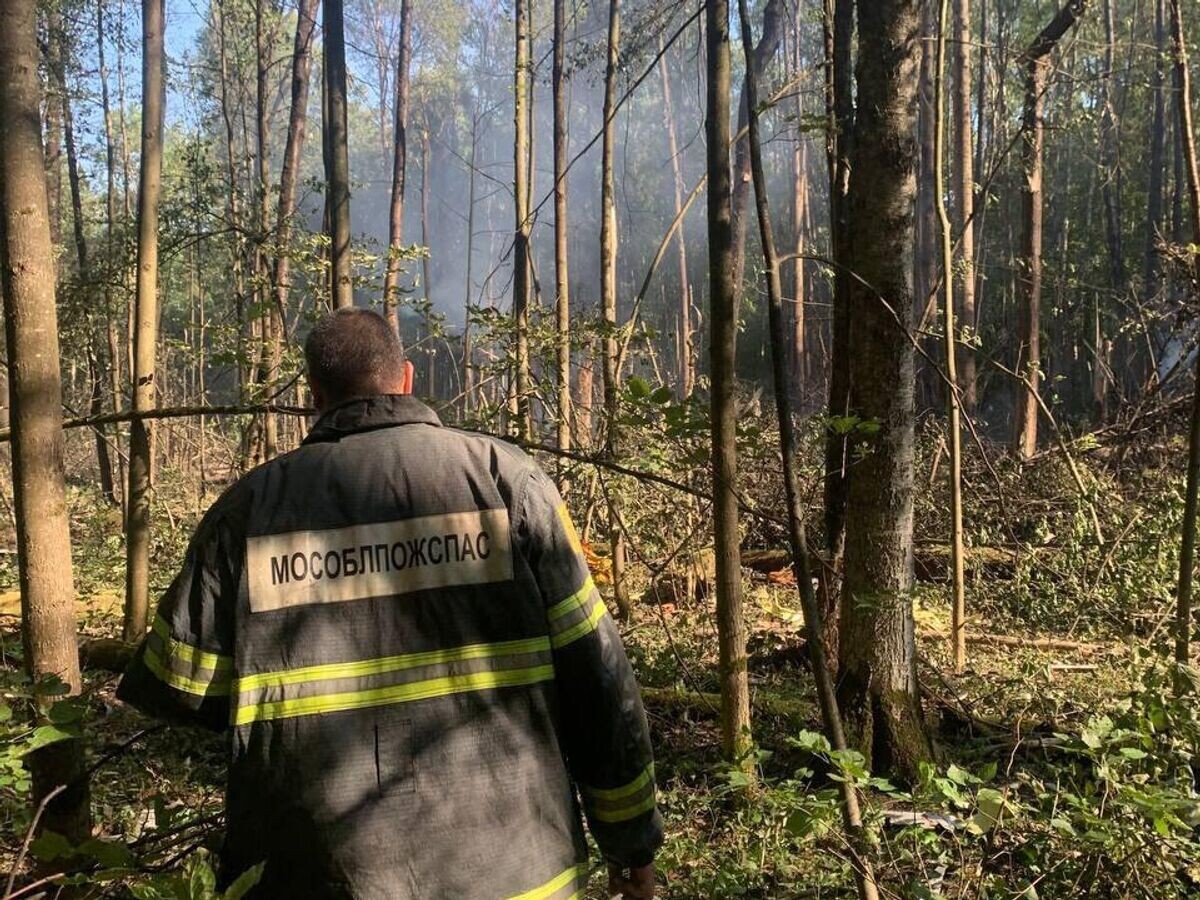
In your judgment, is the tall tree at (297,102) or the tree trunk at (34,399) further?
the tall tree at (297,102)

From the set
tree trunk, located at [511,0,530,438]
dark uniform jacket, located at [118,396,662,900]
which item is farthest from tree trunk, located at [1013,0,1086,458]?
dark uniform jacket, located at [118,396,662,900]

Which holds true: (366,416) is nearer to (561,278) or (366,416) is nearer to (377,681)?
(377,681)

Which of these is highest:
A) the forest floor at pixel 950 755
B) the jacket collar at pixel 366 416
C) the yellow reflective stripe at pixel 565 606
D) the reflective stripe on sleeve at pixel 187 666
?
the jacket collar at pixel 366 416

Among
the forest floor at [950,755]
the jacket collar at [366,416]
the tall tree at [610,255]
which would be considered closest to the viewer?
the jacket collar at [366,416]

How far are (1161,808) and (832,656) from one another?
260cm

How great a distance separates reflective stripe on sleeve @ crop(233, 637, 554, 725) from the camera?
1513mm

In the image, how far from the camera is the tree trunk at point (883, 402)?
364 centimetres

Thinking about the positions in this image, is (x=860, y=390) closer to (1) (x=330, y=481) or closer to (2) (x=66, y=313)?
(1) (x=330, y=481)

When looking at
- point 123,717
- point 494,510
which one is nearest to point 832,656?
point 494,510

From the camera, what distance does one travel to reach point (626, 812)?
169 cm

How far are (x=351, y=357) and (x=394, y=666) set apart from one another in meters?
0.59

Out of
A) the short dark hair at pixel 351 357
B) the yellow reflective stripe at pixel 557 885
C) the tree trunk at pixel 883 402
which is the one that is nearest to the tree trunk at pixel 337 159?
the tree trunk at pixel 883 402

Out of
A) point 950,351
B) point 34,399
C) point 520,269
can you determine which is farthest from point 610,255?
point 34,399

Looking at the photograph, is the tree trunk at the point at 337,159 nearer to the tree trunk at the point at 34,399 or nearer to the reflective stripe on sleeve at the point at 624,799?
the tree trunk at the point at 34,399
